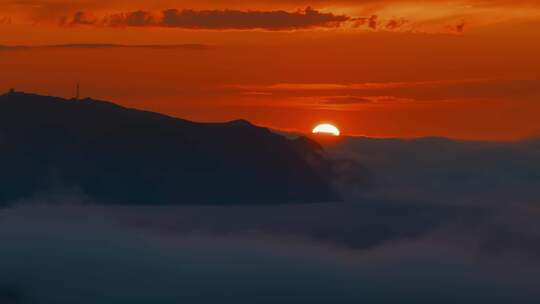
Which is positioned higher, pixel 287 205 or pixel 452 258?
pixel 287 205

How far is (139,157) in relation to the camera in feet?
600

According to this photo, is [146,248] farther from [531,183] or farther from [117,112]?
[531,183]

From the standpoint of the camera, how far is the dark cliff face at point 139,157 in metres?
172

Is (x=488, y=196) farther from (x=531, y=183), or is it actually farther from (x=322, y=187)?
(x=322, y=187)

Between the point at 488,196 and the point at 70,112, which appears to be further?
the point at 488,196

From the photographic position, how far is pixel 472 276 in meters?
159

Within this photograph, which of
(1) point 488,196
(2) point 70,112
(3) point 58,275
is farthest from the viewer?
(1) point 488,196

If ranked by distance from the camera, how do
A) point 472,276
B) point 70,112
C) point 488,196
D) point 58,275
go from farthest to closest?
point 488,196
point 70,112
point 472,276
point 58,275

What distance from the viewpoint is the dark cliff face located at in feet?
564

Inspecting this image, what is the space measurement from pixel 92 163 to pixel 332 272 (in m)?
36.3

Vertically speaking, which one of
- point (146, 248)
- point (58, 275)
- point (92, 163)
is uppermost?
point (92, 163)

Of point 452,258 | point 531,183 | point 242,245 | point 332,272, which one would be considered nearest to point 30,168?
point 242,245

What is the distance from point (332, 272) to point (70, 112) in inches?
1490

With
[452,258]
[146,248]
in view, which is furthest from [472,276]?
[146,248]
